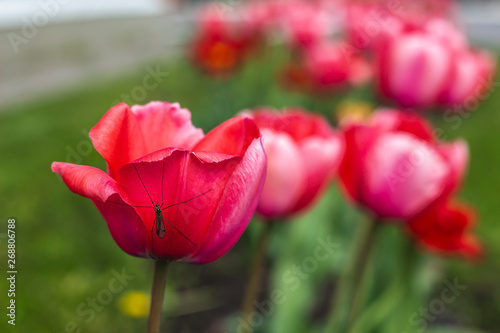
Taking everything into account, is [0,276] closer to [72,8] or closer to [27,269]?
[27,269]

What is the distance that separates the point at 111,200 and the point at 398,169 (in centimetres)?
48

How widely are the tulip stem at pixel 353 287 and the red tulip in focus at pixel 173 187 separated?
1.42ft

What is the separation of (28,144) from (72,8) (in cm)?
224

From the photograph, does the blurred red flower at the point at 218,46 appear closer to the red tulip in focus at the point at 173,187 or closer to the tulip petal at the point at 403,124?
the tulip petal at the point at 403,124

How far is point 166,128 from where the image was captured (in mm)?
488

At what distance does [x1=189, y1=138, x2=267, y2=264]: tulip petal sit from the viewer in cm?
43

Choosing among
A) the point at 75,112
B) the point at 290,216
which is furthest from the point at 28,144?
the point at 290,216

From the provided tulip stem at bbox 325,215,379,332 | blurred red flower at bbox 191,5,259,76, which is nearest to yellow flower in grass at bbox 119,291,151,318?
tulip stem at bbox 325,215,379,332

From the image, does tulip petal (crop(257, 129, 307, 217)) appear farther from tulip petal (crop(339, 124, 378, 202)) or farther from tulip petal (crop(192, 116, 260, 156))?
tulip petal (crop(192, 116, 260, 156))

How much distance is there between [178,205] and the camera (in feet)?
1.39

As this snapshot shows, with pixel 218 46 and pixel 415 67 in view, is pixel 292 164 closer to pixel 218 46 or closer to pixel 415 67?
pixel 415 67

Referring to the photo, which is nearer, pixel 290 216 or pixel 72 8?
pixel 290 216

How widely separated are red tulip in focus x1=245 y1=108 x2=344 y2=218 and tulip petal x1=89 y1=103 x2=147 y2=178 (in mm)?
273

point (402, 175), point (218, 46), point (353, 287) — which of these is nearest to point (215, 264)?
point (353, 287)
